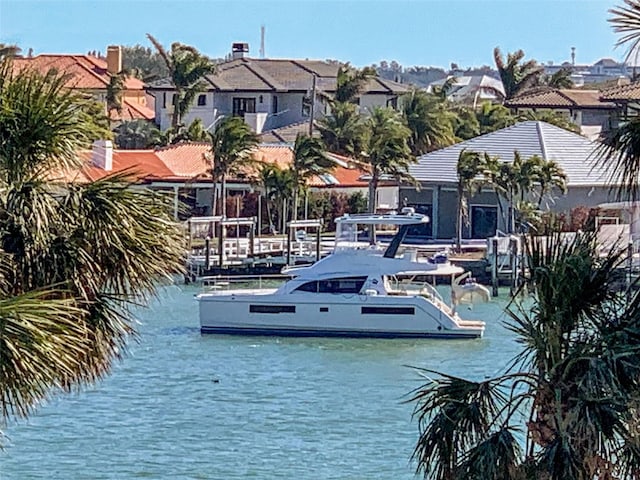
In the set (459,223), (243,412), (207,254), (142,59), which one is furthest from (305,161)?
(142,59)

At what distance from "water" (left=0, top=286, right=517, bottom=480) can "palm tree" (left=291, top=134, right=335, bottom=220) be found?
59.0 ft

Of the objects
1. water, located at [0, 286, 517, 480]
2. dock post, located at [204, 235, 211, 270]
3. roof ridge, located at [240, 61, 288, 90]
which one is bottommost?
water, located at [0, 286, 517, 480]

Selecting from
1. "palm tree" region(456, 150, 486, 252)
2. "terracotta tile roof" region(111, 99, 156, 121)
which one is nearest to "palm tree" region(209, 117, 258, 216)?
"palm tree" region(456, 150, 486, 252)

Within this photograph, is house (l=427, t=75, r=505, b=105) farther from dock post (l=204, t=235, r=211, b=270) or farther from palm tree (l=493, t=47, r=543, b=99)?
dock post (l=204, t=235, r=211, b=270)

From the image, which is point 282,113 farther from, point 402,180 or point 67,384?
point 67,384

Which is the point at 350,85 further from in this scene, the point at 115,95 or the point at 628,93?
the point at 628,93

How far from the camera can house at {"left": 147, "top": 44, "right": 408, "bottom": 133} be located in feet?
271

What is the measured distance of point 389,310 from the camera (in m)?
40.8

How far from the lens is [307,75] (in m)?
88.4

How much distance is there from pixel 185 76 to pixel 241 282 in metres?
26.1

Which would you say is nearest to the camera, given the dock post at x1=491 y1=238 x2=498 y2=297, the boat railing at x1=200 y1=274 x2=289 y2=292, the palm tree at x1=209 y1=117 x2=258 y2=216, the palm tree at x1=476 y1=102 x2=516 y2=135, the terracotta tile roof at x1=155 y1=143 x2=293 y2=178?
the boat railing at x1=200 y1=274 x2=289 y2=292

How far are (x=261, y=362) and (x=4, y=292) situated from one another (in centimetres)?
2755

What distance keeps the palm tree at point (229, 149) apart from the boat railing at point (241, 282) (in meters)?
5.19

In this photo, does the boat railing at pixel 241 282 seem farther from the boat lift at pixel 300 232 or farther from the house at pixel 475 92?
the house at pixel 475 92
